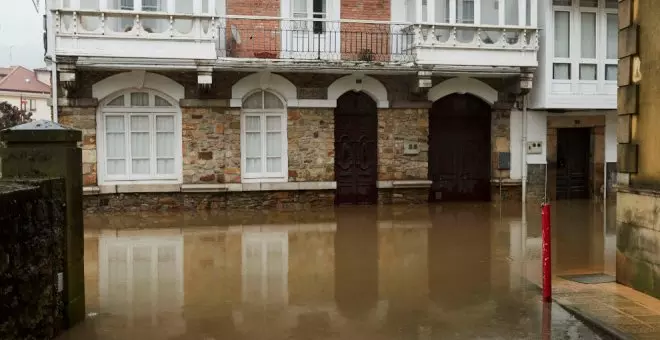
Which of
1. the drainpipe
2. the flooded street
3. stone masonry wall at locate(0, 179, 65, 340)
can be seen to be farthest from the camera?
the drainpipe

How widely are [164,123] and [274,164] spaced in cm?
291

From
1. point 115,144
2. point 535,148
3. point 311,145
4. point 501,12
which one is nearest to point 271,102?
point 311,145

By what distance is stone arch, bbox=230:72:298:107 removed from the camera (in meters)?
16.3

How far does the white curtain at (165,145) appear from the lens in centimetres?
1623

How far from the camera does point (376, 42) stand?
17031mm

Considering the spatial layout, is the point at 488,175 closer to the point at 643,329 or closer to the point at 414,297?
the point at 414,297

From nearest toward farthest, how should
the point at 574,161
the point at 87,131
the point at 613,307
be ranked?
the point at 613,307
the point at 87,131
the point at 574,161

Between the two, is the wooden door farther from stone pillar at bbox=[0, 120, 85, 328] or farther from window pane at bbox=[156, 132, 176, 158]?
stone pillar at bbox=[0, 120, 85, 328]

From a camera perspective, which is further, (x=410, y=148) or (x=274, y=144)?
(x=410, y=148)

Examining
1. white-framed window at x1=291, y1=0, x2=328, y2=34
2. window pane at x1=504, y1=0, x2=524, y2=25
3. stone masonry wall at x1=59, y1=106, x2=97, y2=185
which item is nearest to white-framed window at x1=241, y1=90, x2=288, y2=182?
white-framed window at x1=291, y1=0, x2=328, y2=34

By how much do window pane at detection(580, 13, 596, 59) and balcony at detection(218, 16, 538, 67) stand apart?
1.55 meters

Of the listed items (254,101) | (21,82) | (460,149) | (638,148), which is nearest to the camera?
(638,148)

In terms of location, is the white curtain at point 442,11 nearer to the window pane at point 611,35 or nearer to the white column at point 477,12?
the white column at point 477,12

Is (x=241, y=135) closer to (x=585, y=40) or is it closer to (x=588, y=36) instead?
(x=585, y=40)
